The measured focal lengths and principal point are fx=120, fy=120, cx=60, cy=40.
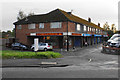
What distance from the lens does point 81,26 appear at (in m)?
30.2

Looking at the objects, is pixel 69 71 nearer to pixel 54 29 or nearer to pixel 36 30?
pixel 54 29

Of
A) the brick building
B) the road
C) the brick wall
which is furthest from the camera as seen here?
the brick wall

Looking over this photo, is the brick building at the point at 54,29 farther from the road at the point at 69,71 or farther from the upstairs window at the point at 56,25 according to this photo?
the road at the point at 69,71

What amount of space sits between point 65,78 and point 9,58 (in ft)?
28.1

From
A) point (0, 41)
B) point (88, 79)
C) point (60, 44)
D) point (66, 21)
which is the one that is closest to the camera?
point (88, 79)

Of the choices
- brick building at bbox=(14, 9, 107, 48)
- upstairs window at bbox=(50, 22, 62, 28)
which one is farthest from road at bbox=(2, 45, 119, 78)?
upstairs window at bbox=(50, 22, 62, 28)

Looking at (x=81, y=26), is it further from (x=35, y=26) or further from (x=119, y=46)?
(x=119, y=46)

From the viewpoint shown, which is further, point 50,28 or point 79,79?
point 50,28

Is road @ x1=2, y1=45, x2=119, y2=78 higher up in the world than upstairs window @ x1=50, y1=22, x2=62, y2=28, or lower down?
lower down

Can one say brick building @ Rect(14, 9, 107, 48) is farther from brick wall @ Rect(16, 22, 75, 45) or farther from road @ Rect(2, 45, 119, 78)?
road @ Rect(2, 45, 119, 78)

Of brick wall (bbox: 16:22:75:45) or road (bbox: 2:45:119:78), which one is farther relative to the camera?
brick wall (bbox: 16:22:75:45)

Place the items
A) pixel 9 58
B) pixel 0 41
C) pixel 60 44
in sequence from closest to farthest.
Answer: pixel 9 58 < pixel 60 44 < pixel 0 41

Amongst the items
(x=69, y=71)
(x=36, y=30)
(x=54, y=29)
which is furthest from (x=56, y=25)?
(x=69, y=71)

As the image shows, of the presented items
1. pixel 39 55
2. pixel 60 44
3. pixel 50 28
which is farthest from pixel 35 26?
pixel 39 55
